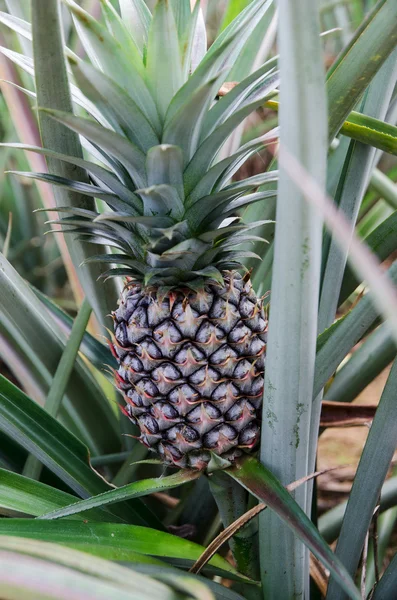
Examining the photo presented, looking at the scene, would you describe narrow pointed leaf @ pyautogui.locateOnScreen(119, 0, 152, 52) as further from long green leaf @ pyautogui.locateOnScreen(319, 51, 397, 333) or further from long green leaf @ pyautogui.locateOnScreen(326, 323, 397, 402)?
long green leaf @ pyautogui.locateOnScreen(326, 323, 397, 402)

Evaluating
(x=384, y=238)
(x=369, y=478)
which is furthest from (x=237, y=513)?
(x=384, y=238)

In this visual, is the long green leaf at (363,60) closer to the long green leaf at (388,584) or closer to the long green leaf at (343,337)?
the long green leaf at (343,337)

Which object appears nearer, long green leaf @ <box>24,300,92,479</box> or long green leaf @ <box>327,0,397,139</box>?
long green leaf @ <box>327,0,397,139</box>

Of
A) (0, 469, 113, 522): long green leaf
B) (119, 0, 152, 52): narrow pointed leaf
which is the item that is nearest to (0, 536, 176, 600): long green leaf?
(0, 469, 113, 522): long green leaf

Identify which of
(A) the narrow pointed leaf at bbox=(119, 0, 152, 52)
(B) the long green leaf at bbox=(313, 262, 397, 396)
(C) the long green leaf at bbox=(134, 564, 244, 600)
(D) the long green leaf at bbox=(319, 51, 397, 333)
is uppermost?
(A) the narrow pointed leaf at bbox=(119, 0, 152, 52)

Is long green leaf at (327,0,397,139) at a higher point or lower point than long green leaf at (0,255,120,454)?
higher

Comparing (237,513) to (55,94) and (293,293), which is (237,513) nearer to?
(293,293)

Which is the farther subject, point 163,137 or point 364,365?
point 364,365
